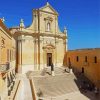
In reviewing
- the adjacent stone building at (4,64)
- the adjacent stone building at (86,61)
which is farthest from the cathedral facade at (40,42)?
the adjacent stone building at (4,64)

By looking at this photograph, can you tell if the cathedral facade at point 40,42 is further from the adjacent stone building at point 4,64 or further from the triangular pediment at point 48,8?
the adjacent stone building at point 4,64

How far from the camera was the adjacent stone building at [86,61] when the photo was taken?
28633 mm

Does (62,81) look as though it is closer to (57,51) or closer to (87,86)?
(87,86)

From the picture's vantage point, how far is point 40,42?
30359 millimetres

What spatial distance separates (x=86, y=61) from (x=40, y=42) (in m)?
7.66

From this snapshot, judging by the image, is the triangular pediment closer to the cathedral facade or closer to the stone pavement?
the cathedral facade

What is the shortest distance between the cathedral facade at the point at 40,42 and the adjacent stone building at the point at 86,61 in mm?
1542

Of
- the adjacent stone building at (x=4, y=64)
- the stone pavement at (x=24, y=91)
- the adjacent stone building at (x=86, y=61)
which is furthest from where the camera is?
the adjacent stone building at (x=86, y=61)

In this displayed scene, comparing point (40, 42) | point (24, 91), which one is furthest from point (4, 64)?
point (40, 42)

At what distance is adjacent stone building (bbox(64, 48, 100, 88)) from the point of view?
28633 millimetres

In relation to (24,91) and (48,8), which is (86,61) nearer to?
(48,8)

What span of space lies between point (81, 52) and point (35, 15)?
9299 millimetres

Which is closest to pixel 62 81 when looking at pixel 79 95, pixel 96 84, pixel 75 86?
pixel 75 86

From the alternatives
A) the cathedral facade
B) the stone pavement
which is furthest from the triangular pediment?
the stone pavement
